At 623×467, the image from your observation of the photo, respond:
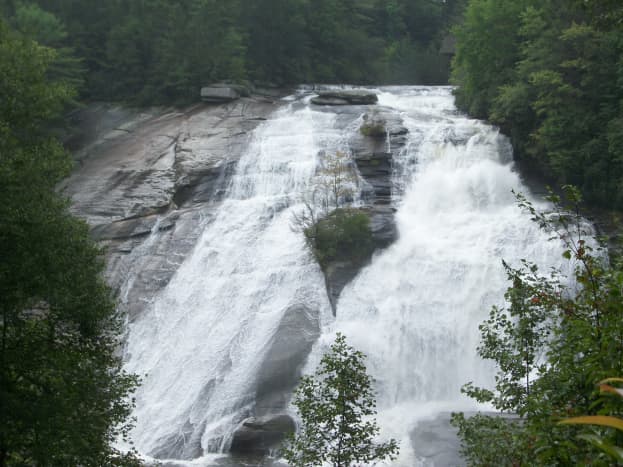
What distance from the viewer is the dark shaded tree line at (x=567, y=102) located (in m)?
24.0

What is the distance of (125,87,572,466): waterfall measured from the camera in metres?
18.8

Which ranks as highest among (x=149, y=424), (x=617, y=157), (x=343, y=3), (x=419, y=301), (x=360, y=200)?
(x=343, y=3)

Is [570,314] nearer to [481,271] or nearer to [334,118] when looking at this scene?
[481,271]

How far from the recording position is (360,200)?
26.2 metres

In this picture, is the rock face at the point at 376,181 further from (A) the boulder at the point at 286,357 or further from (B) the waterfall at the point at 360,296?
(A) the boulder at the point at 286,357

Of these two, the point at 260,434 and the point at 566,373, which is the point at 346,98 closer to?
the point at 260,434

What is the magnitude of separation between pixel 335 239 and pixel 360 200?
3.66 meters

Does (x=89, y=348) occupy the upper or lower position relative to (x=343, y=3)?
lower

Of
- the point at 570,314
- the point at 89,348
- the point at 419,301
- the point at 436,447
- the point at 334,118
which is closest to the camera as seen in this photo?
the point at 570,314

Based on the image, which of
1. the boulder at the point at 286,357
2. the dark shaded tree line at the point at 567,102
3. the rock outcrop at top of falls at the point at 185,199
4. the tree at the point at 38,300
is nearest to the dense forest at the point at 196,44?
the rock outcrop at top of falls at the point at 185,199

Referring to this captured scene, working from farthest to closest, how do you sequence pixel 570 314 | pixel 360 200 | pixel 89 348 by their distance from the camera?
pixel 360 200
pixel 89 348
pixel 570 314

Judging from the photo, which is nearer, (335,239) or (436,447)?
(436,447)

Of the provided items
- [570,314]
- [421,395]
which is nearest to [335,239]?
[421,395]

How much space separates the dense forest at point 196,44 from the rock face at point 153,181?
115 inches
